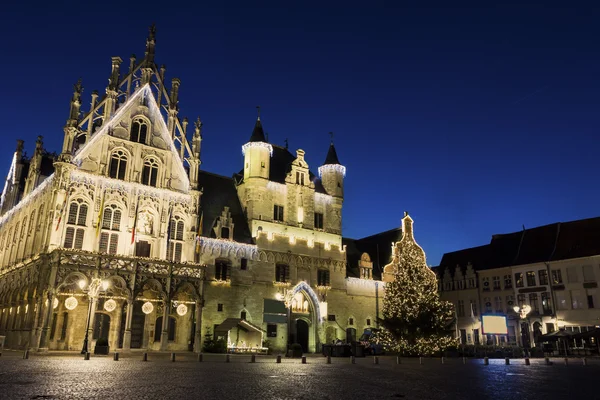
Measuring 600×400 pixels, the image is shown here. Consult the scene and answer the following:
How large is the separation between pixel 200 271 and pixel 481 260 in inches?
1413

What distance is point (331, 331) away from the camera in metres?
45.3

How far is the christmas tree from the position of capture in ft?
117

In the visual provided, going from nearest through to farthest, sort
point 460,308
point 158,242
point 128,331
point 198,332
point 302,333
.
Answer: point 128,331 < point 198,332 < point 158,242 < point 302,333 < point 460,308

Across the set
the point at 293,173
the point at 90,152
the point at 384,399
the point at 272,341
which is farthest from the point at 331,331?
the point at 384,399

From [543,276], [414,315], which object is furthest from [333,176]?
[543,276]

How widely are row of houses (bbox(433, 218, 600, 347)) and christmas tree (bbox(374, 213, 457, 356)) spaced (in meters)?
10.4

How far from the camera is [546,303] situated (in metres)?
48.4

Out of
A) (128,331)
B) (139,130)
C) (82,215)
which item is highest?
(139,130)

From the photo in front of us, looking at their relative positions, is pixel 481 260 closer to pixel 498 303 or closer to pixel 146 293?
pixel 498 303

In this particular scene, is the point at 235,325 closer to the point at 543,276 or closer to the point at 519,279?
the point at 519,279

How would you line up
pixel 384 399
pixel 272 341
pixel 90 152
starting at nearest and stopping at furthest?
1. pixel 384 399
2. pixel 90 152
3. pixel 272 341

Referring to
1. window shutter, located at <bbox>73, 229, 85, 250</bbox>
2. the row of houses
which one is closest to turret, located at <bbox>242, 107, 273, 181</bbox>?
window shutter, located at <bbox>73, 229, 85, 250</bbox>

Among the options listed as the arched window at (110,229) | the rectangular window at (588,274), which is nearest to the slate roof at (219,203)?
the arched window at (110,229)

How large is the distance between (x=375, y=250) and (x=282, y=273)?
15.3 meters
